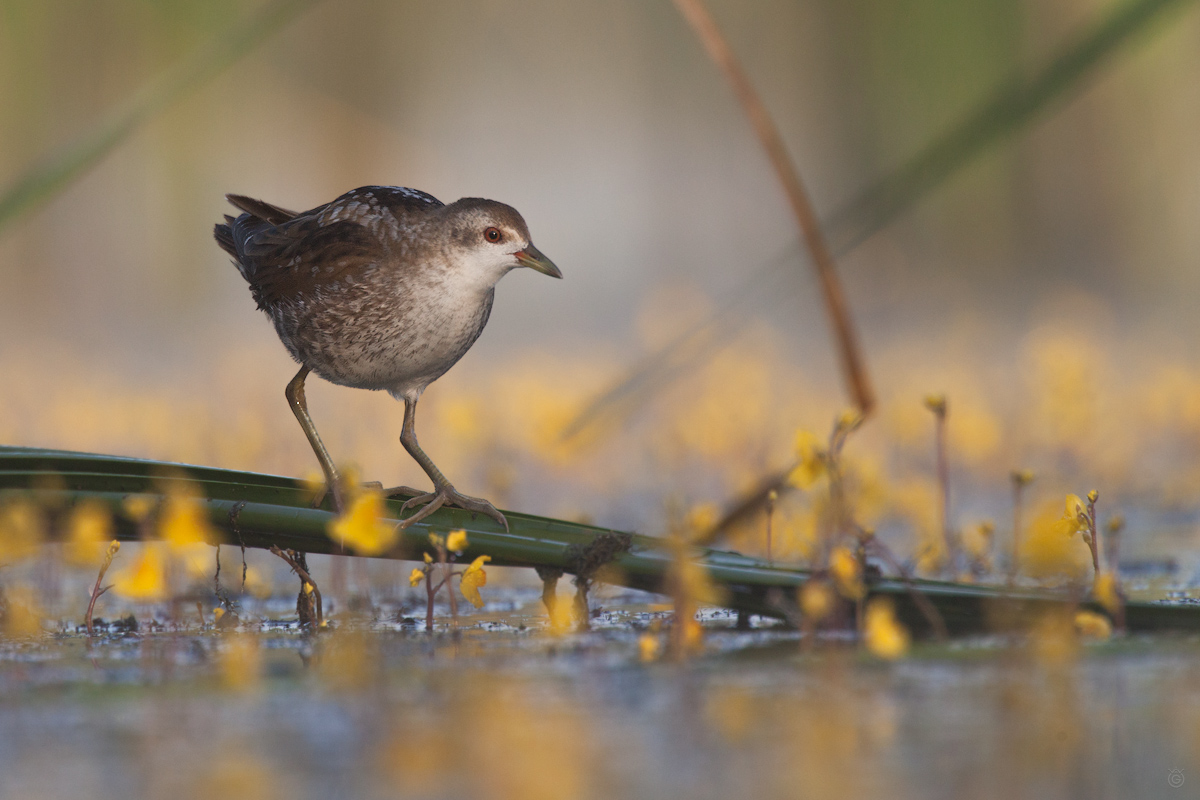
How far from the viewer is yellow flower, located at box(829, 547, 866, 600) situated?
2.05m

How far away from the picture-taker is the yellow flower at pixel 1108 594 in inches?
77.6

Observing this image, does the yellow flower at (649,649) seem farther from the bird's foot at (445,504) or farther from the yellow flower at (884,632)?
the bird's foot at (445,504)

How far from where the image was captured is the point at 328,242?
9.78ft

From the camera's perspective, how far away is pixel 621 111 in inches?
451

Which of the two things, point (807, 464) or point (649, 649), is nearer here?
point (649, 649)

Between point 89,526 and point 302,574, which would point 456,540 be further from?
point 89,526

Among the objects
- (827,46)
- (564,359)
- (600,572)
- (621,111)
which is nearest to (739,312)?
(564,359)

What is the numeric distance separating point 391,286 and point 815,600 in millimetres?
1279

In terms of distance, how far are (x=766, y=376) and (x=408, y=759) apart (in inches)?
184

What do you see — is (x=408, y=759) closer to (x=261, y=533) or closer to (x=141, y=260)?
(x=261, y=533)

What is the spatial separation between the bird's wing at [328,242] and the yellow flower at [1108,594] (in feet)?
5.31

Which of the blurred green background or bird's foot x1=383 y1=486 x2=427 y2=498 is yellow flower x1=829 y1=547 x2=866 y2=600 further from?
the blurred green background

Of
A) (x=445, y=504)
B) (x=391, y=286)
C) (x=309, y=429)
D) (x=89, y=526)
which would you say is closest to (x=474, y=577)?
(x=445, y=504)

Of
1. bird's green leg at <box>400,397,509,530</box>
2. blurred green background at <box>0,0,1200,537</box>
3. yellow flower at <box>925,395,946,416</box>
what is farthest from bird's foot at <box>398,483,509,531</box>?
blurred green background at <box>0,0,1200,537</box>
